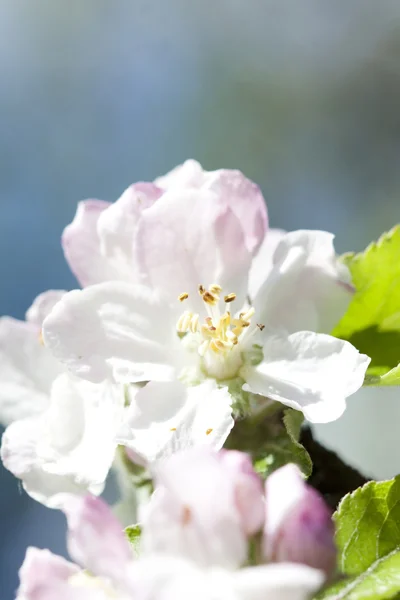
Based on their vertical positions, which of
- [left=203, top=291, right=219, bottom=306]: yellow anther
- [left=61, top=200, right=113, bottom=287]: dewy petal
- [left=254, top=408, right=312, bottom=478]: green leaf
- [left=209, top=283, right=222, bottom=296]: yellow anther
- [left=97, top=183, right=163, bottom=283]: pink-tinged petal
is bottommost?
[left=254, top=408, right=312, bottom=478]: green leaf

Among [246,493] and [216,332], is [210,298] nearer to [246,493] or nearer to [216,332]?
[216,332]

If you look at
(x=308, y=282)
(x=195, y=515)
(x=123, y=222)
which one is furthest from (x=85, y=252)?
(x=195, y=515)

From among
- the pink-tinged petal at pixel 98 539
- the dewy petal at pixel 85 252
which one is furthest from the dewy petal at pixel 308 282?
the pink-tinged petal at pixel 98 539

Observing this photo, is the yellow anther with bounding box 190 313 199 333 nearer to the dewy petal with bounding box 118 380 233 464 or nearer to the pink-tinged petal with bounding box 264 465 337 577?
the dewy petal with bounding box 118 380 233 464

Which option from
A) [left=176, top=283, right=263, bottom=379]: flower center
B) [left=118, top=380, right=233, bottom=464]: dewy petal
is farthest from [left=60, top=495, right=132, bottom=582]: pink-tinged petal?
[left=176, top=283, right=263, bottom=379]: flower center

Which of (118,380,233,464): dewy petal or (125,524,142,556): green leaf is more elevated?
(118,380,233,464): dewy petal
